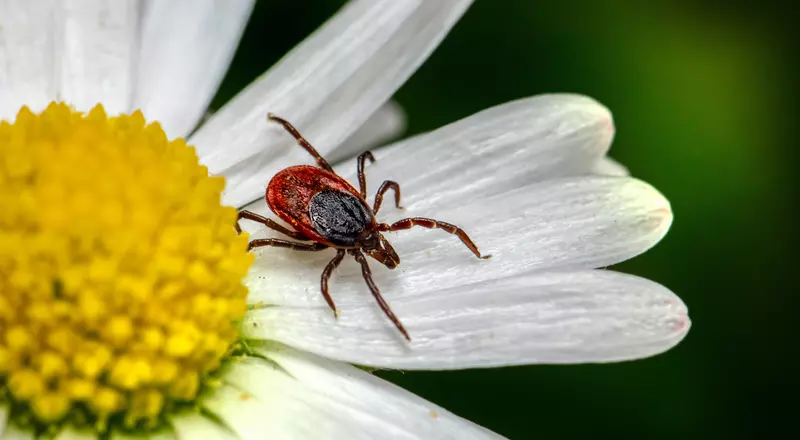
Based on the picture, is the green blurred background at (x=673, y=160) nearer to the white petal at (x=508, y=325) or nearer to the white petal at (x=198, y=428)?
the white petal at (x=508, y=325)

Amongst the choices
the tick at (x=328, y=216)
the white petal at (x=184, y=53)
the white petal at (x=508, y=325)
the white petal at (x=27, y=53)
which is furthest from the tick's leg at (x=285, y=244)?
the white petal at (x=27, y=53)

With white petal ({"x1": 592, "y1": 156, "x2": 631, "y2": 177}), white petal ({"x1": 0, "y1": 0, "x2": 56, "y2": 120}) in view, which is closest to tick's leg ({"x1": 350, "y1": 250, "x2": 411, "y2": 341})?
white petal ({"x1": 592, "y1": 156, "x2": 631, "y2": 177})

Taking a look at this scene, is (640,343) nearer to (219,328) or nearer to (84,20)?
(219,328)

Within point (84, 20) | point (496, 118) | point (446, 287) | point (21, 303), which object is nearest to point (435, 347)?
point (446, 287)

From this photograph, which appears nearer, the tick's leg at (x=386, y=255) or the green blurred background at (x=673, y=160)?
the tick's leg at (x=386, y=255)

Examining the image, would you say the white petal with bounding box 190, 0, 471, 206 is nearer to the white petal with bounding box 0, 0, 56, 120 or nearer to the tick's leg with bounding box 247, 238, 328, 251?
the tick's leg with bounding box 247, 238, 328, 251

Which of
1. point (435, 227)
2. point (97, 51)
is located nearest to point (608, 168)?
point (435, 227)

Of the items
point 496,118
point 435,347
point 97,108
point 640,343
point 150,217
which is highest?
point 97,108
